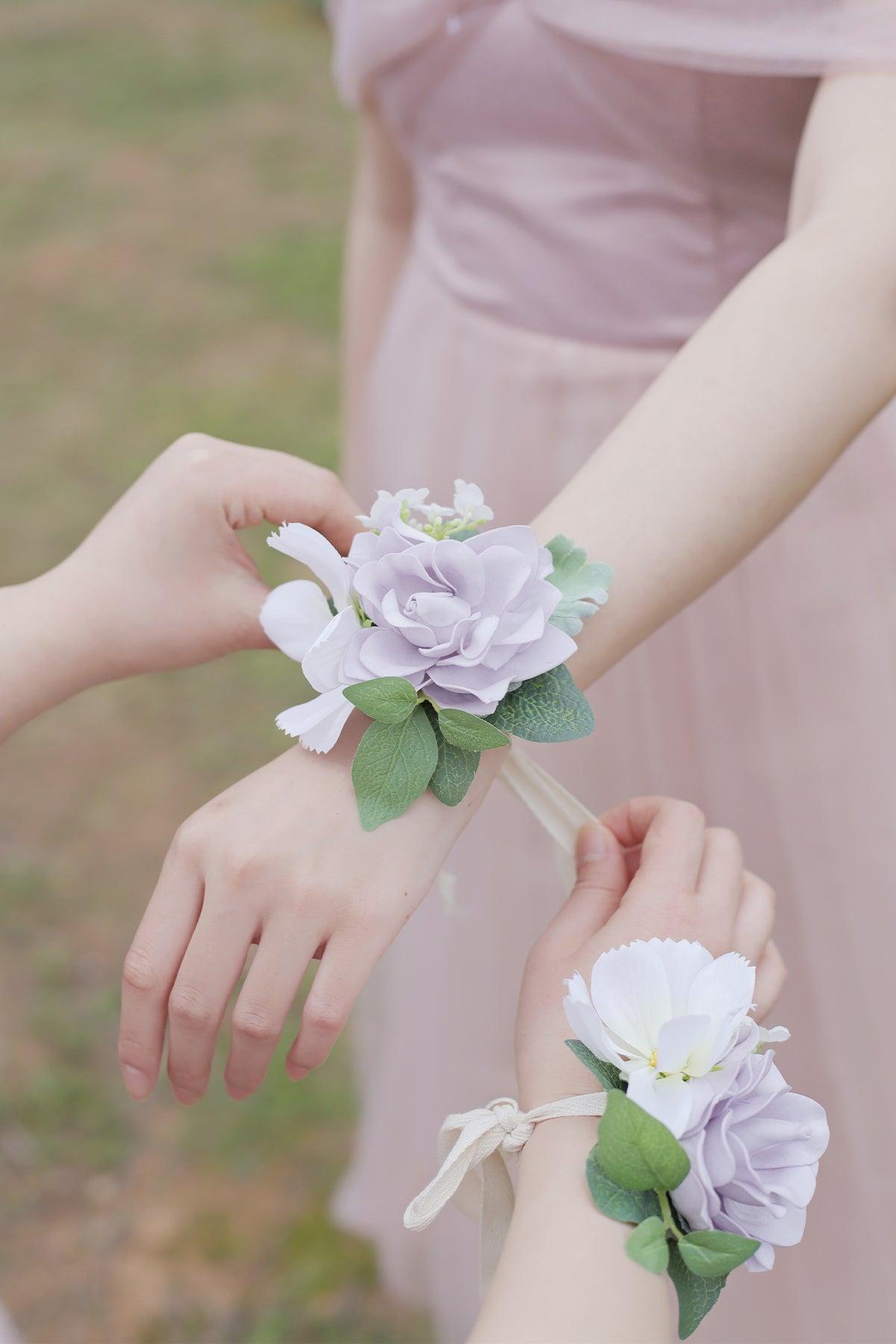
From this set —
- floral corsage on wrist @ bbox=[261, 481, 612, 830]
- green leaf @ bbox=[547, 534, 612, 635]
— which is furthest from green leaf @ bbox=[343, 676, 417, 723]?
green leaf @ bbox=[547, 534, 612, 635]

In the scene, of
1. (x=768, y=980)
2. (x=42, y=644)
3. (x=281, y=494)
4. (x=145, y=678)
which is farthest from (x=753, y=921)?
(x=145, y=678)

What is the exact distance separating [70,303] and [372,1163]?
377 cm

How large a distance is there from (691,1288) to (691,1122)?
0.34 feet

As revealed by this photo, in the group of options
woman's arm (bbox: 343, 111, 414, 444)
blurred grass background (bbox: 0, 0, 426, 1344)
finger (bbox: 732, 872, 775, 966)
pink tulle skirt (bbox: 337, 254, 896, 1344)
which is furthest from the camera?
blurred grass background (bbox: 0, 0, 426, 1344)

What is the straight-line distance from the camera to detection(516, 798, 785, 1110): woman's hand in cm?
85

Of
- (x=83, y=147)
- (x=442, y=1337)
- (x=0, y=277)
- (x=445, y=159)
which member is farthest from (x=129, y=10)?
(x=442, y=1337)

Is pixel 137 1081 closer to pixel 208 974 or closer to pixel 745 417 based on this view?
pixel 208 974

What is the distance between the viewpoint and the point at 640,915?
0.87m

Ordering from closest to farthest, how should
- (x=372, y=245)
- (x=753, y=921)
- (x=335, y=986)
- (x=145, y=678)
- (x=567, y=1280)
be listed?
(x=567, y=1280)
(x=335, y=986)
(x=753, y=921)
(x=372, y=245)
(x=145, y=678)

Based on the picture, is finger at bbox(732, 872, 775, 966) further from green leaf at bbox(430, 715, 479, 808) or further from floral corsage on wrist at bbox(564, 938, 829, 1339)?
green leaf at bbox(430, 715, 479, 808)

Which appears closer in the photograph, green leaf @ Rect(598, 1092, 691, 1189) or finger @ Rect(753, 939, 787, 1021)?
green leaf @ Rect(598, 1092, 691, 1189)

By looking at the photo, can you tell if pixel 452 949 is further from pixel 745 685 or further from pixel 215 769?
pixel 215 769

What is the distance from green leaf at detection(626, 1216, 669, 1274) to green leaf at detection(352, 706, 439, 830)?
0.29 metres

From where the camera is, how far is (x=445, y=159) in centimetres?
137
